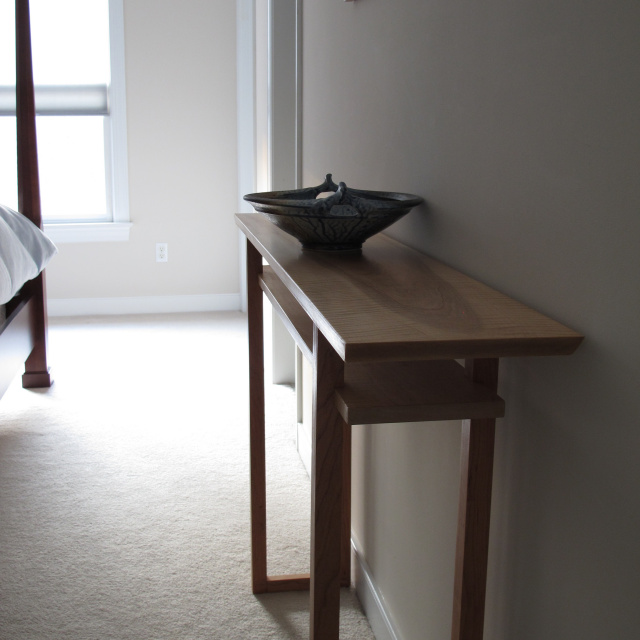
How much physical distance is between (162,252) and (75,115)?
0.86 metres

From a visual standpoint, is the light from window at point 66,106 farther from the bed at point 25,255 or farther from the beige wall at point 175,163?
the bed at point 25,255

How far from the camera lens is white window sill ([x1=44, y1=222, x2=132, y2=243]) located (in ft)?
13.4

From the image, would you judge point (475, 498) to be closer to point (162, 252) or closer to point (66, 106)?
point (162, 252)

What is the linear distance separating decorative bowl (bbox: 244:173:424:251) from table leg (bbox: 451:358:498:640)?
11.4 inches

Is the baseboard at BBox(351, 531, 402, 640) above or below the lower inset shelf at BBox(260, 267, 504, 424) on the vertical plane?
below

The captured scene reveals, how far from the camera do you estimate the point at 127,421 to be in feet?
9.02

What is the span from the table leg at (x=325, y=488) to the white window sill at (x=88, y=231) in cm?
342

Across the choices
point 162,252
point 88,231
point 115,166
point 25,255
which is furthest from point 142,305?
point 25,255

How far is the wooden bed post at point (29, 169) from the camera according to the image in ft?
9.42

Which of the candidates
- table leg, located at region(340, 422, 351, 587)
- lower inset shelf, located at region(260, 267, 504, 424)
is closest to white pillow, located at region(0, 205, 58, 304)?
table leg, located at region(340, 422, 351, 587)

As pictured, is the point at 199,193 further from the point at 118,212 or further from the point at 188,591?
the point at 188,591

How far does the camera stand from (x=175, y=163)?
4.17 meters

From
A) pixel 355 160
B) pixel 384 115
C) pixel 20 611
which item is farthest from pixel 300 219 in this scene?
pixel 20 611

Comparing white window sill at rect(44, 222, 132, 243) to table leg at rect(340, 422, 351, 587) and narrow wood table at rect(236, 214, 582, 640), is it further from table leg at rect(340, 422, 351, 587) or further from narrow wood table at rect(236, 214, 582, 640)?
narrow wood table at rect(236, 214, 582, 640)
